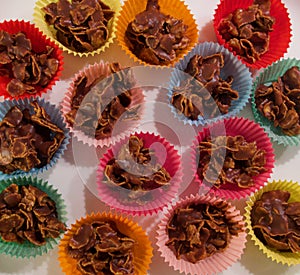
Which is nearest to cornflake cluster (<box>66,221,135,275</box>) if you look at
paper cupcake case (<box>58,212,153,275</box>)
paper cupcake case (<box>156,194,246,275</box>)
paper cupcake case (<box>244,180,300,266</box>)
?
paper cupcake case (<box>58,212,153,275</box>)

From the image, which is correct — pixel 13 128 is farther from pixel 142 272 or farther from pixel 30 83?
pixel 142 272

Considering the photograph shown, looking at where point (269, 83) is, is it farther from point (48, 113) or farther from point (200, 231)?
point (48, 113)

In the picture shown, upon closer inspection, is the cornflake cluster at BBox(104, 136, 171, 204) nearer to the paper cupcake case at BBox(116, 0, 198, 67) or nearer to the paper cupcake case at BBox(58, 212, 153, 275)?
the paper cupcake case at BBox(58, 212, 153, 275)

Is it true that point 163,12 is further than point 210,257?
Yes

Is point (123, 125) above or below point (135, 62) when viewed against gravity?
below

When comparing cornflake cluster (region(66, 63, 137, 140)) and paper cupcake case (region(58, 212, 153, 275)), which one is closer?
paper cupcake case (region(58, 212, 153, 275))

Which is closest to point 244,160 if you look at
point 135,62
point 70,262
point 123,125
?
point 123,125

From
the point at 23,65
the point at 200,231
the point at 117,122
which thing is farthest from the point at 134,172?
the point at 23,65
